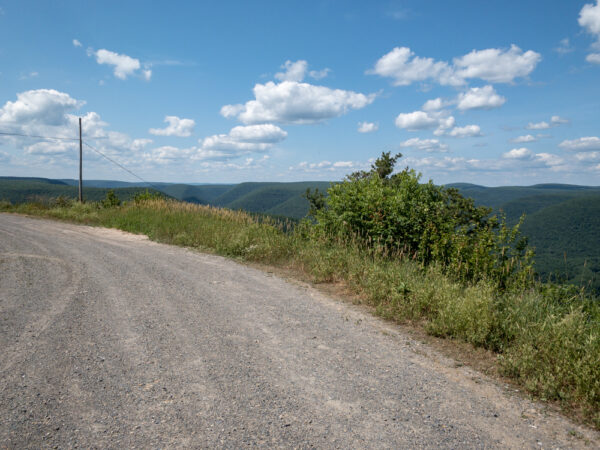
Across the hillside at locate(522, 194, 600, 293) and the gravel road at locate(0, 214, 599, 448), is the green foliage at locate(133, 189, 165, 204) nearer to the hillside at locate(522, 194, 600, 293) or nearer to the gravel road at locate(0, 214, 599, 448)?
the gravel road at locate(0, 214, 599, 448)

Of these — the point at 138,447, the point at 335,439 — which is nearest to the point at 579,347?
the point at 335,439

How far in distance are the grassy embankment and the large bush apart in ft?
1.50

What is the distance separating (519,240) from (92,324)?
27.3 feet

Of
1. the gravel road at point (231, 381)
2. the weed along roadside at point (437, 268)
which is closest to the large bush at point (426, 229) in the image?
the weed along roadside at point (437, 268)

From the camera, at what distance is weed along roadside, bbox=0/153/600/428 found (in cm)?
410

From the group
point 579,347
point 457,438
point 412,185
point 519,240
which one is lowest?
point 457,438

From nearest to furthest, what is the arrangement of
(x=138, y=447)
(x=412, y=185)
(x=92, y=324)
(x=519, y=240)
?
(x=138, y=447), (x=92, y=324), (x=519, y=240), (x=412, y=185)

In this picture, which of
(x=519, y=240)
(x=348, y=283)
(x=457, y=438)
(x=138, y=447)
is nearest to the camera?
(x=138, y=447)

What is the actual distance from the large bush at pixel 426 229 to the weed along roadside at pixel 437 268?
1.0 inches

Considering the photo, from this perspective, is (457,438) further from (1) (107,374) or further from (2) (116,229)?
(2) (116,229)

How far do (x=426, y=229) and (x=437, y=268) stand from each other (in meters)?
1.89

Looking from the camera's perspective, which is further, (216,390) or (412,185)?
(412,185)

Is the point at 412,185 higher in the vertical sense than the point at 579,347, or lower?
higher

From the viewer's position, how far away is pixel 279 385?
370 centimetres
